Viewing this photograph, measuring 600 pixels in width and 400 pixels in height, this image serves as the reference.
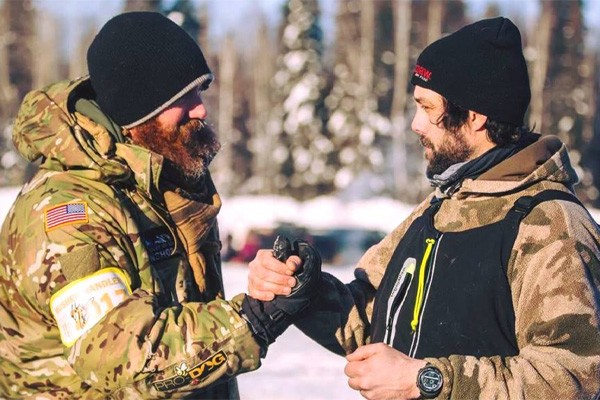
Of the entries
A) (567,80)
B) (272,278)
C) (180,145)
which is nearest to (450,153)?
(272,278)

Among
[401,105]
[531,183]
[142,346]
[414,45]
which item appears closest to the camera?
[142,346]

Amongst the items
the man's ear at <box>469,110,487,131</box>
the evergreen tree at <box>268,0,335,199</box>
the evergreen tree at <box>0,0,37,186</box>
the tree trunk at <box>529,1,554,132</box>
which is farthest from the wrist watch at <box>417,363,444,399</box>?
the evergreen tree at <box>0,0,37,186</box>

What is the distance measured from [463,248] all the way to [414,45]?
3781 centimetres

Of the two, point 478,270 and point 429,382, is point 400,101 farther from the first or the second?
point 429,382

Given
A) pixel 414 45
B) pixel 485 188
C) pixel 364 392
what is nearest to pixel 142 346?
pixel 364 392

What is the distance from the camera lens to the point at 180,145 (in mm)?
3688

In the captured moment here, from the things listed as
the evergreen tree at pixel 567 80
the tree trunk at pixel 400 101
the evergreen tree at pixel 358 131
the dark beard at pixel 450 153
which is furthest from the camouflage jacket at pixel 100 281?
the evergreen tree at pixel 567 80

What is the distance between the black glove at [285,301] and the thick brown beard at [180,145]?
58 cm

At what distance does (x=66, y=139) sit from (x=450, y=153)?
1.36 meters

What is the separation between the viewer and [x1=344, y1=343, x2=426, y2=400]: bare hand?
3.00 metres

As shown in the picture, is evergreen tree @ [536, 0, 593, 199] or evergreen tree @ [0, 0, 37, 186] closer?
evergreen tree @ [536, 0, 593, 199]

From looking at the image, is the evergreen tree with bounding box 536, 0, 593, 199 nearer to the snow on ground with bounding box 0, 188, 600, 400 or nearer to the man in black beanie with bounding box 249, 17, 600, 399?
the snow on ground with bounding box 0, 188, 600, 400

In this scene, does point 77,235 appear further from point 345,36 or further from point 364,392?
point 345,36

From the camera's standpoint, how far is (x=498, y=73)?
3.43m
